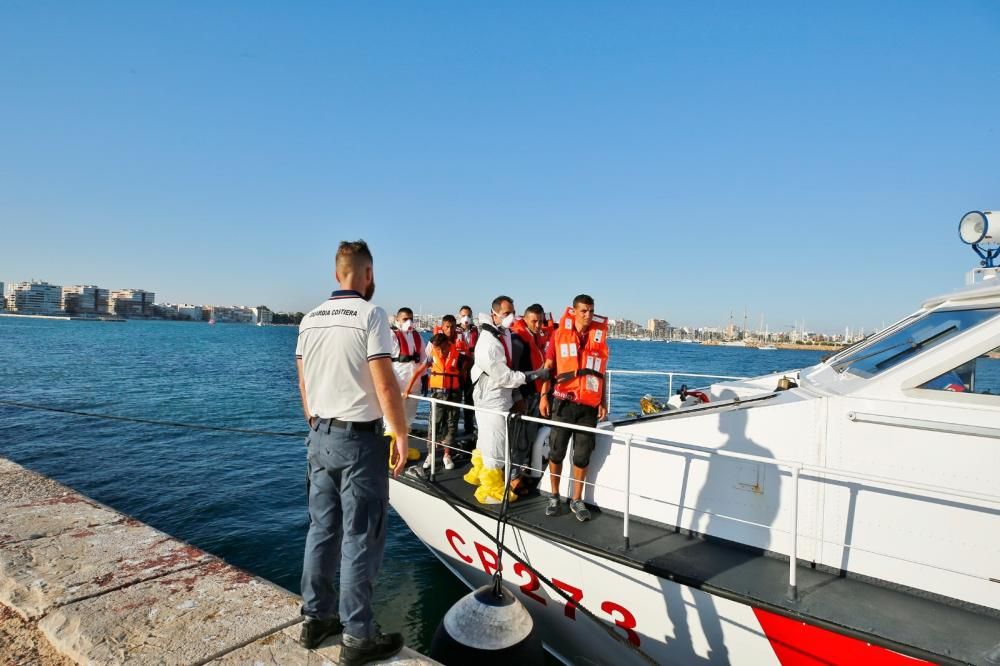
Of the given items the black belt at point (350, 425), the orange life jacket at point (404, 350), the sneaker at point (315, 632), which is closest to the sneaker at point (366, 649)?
the sneaker at point (315, 632)

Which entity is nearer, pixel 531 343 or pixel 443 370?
pixel 531 343

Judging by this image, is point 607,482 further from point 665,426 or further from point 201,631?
point 201,631

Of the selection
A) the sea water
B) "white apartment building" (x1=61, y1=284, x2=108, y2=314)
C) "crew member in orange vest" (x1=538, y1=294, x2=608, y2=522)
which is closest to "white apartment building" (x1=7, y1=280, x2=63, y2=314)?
"white apartment building" (x1=61, y1=284, x2=108, y2=314)

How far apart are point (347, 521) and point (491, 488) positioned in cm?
243

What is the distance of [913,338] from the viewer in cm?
374

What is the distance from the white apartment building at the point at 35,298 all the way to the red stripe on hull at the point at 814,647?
22557 cm

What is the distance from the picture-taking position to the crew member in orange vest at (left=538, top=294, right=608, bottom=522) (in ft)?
14.4

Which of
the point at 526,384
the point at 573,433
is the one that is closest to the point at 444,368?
the point at 526,384

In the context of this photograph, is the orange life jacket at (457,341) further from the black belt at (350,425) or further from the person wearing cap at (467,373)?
the black belt at (350,425)

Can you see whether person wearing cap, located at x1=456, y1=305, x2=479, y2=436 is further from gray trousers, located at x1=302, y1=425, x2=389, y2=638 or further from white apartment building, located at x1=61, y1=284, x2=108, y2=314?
white apartment building, located at x1=61, y1=284, x2=108, y2=314

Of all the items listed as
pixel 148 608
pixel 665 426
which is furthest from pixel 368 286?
pixel 665 426

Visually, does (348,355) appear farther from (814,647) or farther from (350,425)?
(814,647)

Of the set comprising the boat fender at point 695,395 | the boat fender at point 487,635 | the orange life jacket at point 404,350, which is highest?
the orange life jacket at point 404,350

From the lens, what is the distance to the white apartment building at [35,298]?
172125mm
